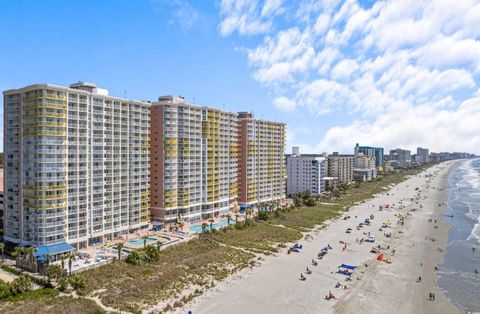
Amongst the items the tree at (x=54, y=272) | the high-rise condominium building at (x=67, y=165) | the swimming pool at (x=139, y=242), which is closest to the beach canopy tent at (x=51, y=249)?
the high-rise condominium building at (x=67, y=165)

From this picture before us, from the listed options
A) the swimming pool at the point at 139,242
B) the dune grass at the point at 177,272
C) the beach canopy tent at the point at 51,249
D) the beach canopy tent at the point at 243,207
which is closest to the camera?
the dune grass at the point at 177,272

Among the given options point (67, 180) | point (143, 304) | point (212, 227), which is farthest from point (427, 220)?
point (67, 180)

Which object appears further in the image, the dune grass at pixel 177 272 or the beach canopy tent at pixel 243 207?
the beach canopy tent at pixel 243 207

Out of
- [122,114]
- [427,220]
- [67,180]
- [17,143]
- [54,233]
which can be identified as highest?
[122,114]

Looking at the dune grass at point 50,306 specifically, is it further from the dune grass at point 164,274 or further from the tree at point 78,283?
the tree at point 78,283

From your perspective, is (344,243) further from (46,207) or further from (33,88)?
(33,88)

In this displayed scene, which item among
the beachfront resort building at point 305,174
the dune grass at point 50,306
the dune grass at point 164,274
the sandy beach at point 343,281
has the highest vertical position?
the beachfront resort building at point 305,174

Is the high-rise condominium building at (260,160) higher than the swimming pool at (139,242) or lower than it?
higher

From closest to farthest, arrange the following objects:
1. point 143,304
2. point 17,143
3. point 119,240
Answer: point 143,304, point 17,143, point 119,240
